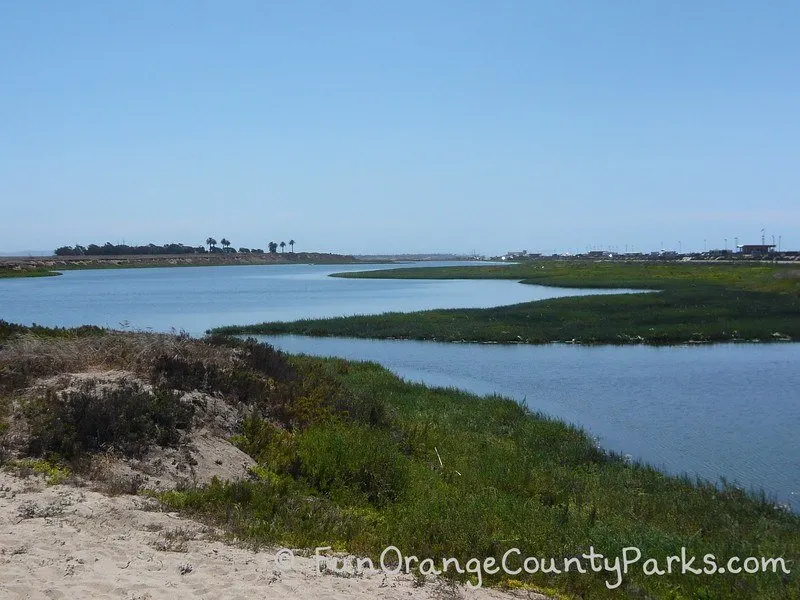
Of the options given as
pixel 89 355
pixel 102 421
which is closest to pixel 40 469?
pixel 102 421

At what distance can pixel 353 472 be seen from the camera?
1288 cm

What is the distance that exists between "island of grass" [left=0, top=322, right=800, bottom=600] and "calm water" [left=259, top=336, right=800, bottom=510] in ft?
7.43

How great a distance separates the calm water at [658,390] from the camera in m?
18.9

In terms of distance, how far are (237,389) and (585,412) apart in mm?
13004

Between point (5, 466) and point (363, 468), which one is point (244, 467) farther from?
point (5, 466)

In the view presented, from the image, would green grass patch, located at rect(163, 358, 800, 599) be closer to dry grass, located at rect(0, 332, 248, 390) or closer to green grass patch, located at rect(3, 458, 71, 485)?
green grass patch, located at rect(3, 458, 71, 485)

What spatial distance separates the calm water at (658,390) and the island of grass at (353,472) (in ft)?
7.43

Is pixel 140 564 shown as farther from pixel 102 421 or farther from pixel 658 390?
pixel 658 390

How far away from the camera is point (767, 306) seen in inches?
2141

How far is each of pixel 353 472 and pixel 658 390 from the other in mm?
18430

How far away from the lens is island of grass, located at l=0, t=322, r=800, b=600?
9812 mm

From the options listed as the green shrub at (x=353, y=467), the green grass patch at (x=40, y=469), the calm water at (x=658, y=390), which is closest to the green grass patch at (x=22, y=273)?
the calm water at (x=658, y=390)

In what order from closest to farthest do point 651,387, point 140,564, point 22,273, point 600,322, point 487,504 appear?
1. point 140,564
2. point 487,504
3. point 651,387
4. point 600,322
5. point 22,273

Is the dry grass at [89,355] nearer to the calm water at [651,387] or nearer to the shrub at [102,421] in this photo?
the shrub at [102,421]
